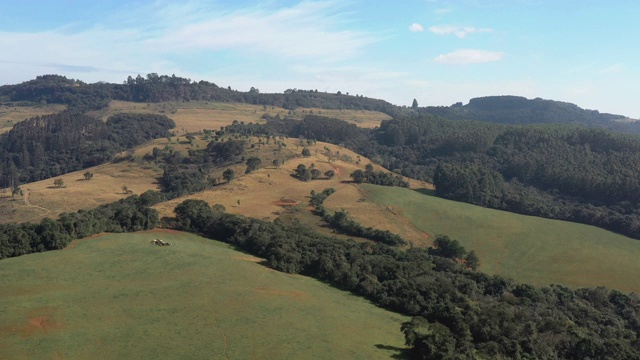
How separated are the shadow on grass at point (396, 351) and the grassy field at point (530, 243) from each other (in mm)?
47066

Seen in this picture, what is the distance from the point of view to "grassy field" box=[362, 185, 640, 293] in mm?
88812

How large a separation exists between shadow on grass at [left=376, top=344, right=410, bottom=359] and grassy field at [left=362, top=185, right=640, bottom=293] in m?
47.1

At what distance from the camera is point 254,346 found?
45344mm

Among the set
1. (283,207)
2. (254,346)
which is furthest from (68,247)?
(283,207)

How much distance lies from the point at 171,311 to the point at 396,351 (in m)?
23.3

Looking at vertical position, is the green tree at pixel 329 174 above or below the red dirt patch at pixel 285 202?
above

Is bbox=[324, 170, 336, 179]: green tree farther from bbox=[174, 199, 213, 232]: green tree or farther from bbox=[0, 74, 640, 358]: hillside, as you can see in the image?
bbox=[174, 199, 213, 232]: green tree

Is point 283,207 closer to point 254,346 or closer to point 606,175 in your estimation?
point 254,346

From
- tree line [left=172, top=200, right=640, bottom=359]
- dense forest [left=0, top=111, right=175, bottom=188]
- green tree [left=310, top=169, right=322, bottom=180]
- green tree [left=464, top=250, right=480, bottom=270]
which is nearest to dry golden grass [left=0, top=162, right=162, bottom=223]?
dense forest [left=0, top=111, right=175, bottom=188]

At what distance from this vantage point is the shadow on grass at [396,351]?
46.8 metres

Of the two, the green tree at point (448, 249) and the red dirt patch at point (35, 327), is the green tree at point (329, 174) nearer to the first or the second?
the green tree at point (448, 249)

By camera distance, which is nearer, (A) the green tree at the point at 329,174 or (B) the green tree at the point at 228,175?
(B) the green tree at the point at 228,175

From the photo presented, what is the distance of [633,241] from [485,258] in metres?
37.5

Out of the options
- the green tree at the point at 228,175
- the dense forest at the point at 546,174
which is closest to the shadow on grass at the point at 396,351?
the dense forest at the point at 546,174
